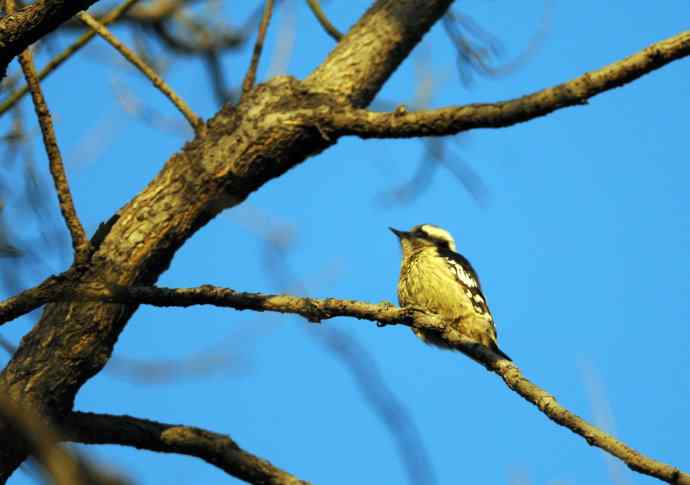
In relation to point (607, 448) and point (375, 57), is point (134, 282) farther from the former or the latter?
point (607, 448)

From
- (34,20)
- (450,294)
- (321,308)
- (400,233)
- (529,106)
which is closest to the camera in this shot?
(34,20)

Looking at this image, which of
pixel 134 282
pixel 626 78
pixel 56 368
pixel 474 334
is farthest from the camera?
pixel 474 334

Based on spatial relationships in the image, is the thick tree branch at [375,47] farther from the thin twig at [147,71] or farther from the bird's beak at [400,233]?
the bird's beak at [400,233]

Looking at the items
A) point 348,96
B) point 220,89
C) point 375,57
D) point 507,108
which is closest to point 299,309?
point 507,108

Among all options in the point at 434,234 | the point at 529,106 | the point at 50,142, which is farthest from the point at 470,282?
the point at 50,142

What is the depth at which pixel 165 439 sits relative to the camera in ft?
12.7

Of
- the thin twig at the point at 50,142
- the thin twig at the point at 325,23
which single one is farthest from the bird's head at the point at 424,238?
the thin twig at the point at 50,142

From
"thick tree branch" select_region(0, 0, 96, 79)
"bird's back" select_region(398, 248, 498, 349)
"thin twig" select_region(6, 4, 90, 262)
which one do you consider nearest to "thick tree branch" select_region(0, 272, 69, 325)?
"thin twig" select_region(6, 4, 90, 262)

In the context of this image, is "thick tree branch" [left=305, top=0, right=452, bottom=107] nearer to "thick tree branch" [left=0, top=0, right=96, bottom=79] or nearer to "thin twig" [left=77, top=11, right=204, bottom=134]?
"thin twig" [left=77, top=11, right=204, bottom=134]

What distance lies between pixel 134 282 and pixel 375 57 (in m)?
1.79

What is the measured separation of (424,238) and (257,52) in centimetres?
280

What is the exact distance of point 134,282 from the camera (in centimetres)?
401

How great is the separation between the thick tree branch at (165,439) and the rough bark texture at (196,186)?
16 centimetres

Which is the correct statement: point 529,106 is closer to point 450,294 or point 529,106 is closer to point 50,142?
point 50,142
